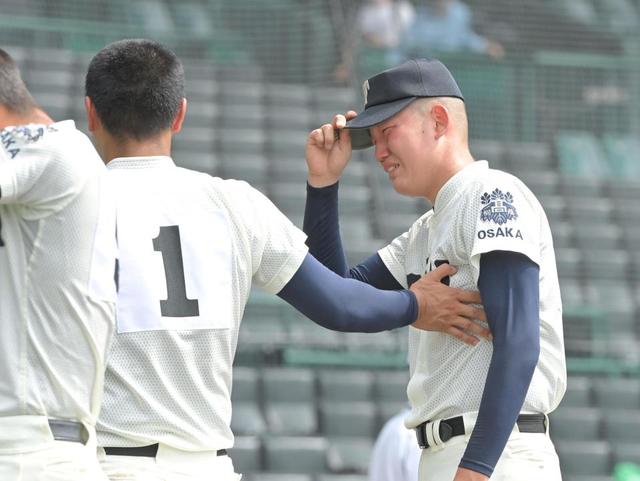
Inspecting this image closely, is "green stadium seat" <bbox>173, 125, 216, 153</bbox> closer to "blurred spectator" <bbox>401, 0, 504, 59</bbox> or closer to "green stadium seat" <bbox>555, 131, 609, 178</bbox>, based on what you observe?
"blurred spectator" <bbox>401, 0, 504, 59</bbox>

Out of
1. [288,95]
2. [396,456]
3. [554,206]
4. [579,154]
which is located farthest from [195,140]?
[396,456]

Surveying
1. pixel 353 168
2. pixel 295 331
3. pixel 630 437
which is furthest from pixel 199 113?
pixel 630 437

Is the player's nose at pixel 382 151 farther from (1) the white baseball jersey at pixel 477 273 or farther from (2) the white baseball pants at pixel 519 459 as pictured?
(2) the white baseball pants at pixel 519 459

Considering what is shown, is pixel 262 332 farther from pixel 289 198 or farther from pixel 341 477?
pixel 289 198

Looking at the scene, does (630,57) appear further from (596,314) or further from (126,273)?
(126,273)

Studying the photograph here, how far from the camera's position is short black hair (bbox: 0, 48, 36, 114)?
2.94m

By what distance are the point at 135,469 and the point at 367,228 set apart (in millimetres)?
7198

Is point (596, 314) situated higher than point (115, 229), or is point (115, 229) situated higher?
point (115, 229)

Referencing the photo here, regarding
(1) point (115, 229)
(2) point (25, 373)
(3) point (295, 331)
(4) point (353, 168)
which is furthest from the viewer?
(4) point (353, 168)

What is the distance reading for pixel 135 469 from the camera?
9.99ft

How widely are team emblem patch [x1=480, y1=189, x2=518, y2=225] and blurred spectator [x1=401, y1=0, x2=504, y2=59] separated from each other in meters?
8.32

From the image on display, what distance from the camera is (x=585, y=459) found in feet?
28.9

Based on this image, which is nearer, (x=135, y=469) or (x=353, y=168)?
(x=135, y=469)

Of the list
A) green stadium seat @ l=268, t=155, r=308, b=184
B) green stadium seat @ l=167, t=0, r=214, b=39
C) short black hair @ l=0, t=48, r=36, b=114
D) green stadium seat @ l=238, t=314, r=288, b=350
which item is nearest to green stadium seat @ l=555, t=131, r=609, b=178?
green stadium seat @ l=268, t=155, r=308, b=184
